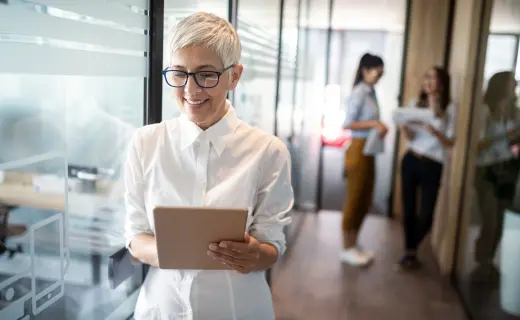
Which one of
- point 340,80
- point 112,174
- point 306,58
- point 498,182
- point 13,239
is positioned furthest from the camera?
point 340,80

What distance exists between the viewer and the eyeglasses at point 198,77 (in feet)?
3.77

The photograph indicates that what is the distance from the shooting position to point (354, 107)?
12.4 ft

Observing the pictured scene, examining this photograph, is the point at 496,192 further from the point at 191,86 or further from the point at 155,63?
the point at 191,86

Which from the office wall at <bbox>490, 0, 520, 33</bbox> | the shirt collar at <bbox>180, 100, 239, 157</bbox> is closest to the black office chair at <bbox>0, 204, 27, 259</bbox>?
the shirt collar at <bbox>180, 100, 239, 157</bbox>

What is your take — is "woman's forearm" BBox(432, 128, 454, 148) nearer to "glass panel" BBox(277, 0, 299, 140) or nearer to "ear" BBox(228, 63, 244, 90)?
"glass panel" BBox(277, 0, 299, 140)

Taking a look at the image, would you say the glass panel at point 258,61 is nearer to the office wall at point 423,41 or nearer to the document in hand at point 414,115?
the document in hand at point 414,115

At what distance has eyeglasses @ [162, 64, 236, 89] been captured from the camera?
3.77ft

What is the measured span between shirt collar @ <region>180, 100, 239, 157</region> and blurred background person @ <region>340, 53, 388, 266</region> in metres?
2.68

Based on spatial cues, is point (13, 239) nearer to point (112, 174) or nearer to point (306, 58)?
point (112, 174)

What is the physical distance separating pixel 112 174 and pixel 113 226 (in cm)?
18

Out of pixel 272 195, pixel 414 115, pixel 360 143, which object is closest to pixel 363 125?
pixel 360 143

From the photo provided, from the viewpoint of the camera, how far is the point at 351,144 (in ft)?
12.7

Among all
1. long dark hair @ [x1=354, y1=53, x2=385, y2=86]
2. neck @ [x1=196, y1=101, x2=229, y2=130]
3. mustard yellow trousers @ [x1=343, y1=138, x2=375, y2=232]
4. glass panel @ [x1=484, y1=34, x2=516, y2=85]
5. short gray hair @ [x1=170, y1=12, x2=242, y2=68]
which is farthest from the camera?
mustard yellow trousers @ [x1=343, y1=138, x2=375, y2=232]

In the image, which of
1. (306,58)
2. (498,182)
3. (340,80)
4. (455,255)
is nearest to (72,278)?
(498,182)
